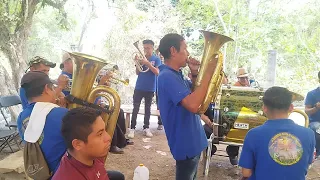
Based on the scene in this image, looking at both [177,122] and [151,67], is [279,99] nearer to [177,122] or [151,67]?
[177,122]

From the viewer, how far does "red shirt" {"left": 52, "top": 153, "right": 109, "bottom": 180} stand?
59.1 inches

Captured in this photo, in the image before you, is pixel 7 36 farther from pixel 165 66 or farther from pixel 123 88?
pixel 165 66

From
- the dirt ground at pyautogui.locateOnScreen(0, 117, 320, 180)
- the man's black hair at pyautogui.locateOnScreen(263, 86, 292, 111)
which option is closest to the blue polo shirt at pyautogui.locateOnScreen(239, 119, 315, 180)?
the man's black hair at pyautogui.locateOnScreen(263, 86, 292, 111)

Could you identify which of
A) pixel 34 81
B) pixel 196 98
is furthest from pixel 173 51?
pixel 34 81

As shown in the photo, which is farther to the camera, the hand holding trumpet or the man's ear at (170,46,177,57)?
the hand holding trumpet

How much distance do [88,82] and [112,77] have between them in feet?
2.41

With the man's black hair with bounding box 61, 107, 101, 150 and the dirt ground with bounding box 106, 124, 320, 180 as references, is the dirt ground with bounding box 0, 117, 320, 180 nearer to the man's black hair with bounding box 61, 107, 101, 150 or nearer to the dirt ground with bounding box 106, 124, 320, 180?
the dirt ground with bounding box 106, 124, 320, 180

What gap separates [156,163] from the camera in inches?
178

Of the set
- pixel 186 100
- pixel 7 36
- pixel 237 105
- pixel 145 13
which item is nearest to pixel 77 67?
pixel 186 100

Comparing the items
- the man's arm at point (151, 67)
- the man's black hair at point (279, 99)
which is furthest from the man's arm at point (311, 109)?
the man's black hair at point (279, 99)

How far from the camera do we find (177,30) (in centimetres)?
979

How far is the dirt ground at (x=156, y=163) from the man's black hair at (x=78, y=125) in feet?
7.67

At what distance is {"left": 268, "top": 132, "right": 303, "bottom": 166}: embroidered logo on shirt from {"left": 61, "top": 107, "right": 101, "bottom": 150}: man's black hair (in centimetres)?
112

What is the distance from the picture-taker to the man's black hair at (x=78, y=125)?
5.05 feet
